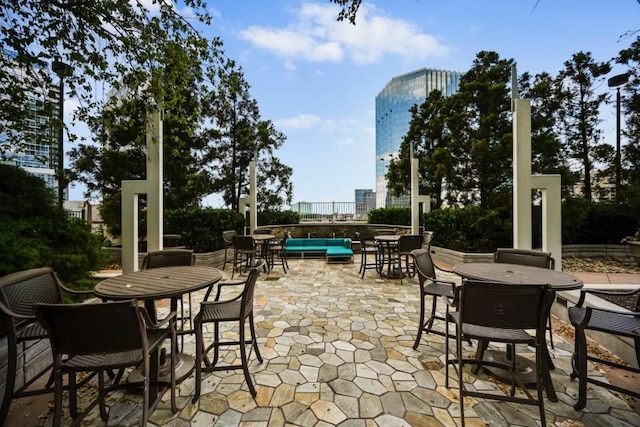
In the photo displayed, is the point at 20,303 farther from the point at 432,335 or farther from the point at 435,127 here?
the point at 435,127

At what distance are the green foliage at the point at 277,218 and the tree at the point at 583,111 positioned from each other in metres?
10.2

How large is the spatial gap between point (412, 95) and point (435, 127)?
6923mm

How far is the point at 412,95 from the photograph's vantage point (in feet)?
49.6

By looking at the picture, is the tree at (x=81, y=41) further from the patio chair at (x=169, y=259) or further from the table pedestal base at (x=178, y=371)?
the table pedestal base at (x=178, y=371)

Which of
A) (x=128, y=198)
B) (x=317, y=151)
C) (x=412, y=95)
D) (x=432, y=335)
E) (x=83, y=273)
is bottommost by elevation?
(x=432, y=335)

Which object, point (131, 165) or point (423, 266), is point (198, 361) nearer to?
point (423, 266)

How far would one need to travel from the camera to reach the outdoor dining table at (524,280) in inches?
74.7

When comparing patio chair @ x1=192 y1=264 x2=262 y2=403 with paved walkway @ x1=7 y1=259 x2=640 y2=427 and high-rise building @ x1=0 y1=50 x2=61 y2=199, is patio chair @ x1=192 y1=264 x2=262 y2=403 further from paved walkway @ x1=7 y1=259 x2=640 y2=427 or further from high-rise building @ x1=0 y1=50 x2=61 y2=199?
high-rise building @ x1=0 y1=50 x2=61 y2=199

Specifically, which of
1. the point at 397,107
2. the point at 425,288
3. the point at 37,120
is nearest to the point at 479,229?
the point at 425,288

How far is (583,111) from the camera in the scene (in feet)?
28.3

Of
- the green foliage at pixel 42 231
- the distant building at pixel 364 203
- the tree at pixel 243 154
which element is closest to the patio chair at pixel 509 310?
the green foliage at pixel 42 231

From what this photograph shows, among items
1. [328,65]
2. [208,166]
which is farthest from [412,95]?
[208,166]

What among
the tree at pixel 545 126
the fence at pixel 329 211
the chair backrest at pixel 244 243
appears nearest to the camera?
the chair backrest at pixel 244 243

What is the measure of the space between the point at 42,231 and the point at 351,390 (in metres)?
3.80
